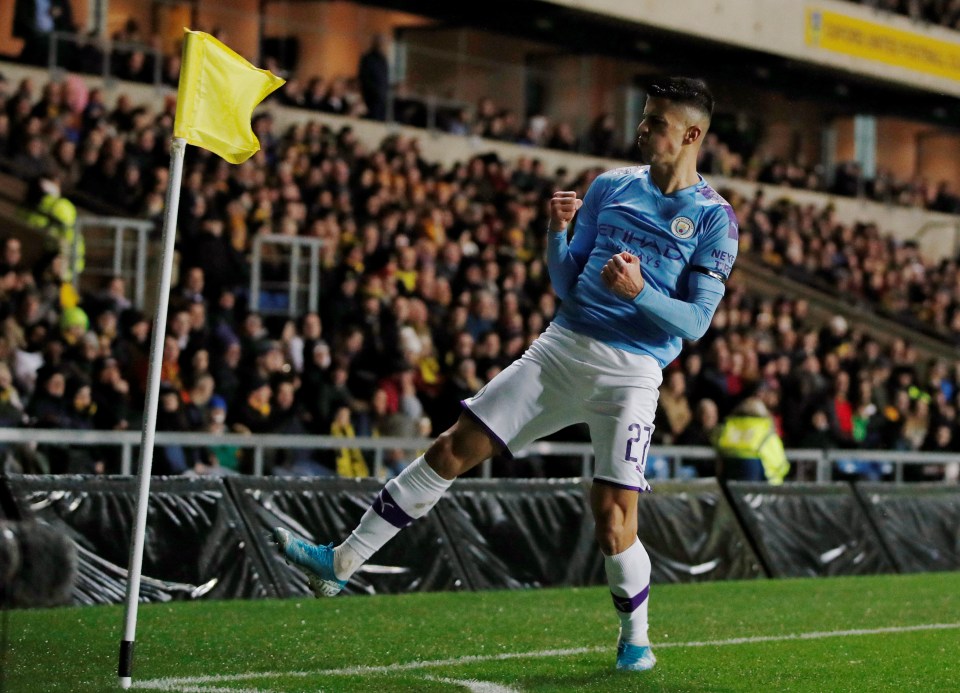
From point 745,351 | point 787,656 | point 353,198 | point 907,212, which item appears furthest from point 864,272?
point 787,656

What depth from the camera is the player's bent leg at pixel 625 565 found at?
688cm

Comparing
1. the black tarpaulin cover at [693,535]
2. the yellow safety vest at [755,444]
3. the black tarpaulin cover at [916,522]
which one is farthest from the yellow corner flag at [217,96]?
the yellow safety vest at [755,444]

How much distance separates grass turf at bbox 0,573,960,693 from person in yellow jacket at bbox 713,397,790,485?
13.6 ft

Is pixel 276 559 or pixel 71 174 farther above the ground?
pixel 71 174

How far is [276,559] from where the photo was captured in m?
10.4

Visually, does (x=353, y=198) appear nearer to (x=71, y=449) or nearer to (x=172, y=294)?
(x=172, y=294)

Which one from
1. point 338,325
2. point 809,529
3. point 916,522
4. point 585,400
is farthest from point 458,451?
point 338,325

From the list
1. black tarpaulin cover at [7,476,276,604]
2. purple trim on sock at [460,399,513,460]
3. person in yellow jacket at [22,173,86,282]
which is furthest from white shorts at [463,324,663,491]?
person in yellow jacket at [22,173,86,282]

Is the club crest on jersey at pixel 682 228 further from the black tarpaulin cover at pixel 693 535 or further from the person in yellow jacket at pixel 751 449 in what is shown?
the person in yellow jacket at pixel 751 449

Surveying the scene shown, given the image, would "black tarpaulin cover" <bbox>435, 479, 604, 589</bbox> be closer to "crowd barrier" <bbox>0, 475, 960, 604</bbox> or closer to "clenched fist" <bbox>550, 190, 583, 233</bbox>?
"crowd barrier" <bbox>0, 475, 960, 604</bbox>

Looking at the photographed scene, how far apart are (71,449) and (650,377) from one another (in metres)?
5.91

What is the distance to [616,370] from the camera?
686cm

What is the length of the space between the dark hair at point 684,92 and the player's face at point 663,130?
1.0 inches

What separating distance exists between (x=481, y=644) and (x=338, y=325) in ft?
28.7
